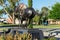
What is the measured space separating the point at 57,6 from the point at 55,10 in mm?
3270

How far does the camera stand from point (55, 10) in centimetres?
10694

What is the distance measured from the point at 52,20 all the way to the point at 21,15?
94.0 meters

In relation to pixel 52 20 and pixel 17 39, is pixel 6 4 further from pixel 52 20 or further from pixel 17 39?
pixel 52 20

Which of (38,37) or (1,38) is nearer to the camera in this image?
(1,38)

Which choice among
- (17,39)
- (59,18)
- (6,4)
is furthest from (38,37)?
(59,18)

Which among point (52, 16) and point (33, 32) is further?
point (52, 16)

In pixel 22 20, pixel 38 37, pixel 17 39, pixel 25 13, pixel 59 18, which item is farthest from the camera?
pixel 59 18

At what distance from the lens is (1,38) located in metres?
8.09

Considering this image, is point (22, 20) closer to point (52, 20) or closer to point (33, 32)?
point (33, 32)

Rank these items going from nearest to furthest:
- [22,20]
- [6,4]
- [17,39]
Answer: [17,39] < [22,20] < [6,4]

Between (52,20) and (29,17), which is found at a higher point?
(29,17)

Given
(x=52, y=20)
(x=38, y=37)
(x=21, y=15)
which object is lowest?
(x=52, y=20)

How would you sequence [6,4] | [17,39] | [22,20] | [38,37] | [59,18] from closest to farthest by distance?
1. [17,39]
2. [38,37]
3. [22,20]
4. [6,4]
5. [59,18]

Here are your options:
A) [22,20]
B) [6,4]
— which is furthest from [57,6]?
[22,20]
